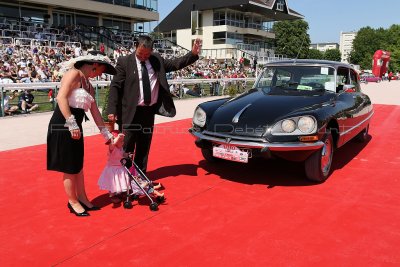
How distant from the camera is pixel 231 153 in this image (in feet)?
15.4

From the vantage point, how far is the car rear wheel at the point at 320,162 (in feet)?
15.4

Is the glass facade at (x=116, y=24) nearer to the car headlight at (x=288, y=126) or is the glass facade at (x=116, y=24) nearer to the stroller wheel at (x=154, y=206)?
the car headlight at (x=288, y=126)

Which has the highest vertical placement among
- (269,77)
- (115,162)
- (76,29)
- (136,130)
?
(76,29)

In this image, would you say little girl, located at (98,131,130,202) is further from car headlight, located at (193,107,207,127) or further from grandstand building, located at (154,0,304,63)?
grandstand building, located at (154,0,304,63)

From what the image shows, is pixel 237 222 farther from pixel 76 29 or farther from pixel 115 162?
pixel 76 29

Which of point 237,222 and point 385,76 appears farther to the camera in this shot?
point 385,76

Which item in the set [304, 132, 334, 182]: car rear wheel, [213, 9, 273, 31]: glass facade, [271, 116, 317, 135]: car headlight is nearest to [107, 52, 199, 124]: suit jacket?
A: [271, 116, 317, 135]: car headlight

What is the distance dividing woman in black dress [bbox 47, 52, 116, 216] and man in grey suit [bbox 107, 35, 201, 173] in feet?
1.59

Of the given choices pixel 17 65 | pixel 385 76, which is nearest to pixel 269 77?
pixel 17 65

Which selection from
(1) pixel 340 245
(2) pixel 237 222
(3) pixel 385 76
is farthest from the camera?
(3) pixel 385 76

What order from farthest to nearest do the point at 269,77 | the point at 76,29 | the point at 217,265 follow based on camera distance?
the point at 76,29, the point at 269,77, the point at 217,265

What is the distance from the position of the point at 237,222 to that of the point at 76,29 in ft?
83.6

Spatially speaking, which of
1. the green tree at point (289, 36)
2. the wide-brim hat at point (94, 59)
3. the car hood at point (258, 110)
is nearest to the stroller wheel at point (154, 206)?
the car hood at point (258, 110)

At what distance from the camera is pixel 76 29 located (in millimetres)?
26141
